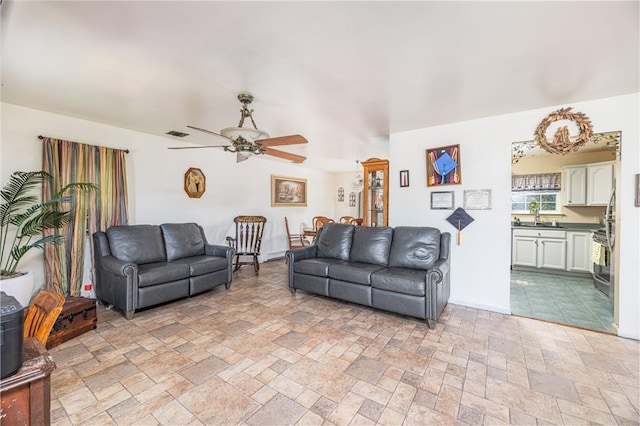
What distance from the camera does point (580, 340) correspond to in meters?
2.52

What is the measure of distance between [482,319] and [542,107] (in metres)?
2.46

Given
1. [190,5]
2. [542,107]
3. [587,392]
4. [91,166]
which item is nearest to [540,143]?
[542,107]

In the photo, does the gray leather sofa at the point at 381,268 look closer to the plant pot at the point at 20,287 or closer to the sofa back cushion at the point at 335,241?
the sofa back cushion at the point at 335,241

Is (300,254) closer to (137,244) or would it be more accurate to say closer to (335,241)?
(335,241)

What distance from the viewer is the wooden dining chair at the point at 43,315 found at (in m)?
1.17

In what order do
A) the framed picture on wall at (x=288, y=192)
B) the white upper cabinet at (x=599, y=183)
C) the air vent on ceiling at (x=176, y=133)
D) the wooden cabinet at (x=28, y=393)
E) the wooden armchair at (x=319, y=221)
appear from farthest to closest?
the wooden armchair at (x=319, y=221) → the framed picture on wall at (x=288, y=192) → the white upper cabinet at (x=599, y=183) → the air vent on ceiling at (x=176, y=133) → the wooden cabinet at (x=28, y=393)

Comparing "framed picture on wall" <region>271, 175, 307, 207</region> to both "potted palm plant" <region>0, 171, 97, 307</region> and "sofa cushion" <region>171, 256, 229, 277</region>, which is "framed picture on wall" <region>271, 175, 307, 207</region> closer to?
"sofa cushion" <region>171, 256, 229, 277</region>

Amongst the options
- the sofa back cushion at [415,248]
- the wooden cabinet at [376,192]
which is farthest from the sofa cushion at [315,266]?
the wooden cabinet at [376,192]

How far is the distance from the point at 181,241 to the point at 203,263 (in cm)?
64

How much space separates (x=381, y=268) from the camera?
3318mm

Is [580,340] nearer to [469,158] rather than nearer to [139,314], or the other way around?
[469,158]

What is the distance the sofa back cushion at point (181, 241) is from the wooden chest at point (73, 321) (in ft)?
3.82

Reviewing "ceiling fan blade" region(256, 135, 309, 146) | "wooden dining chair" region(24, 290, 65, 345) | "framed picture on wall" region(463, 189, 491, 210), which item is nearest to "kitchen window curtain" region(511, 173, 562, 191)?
"framed picture on wall" region(463, 189, 491, 210)

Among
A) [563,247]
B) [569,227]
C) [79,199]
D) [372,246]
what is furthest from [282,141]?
[569,227]
